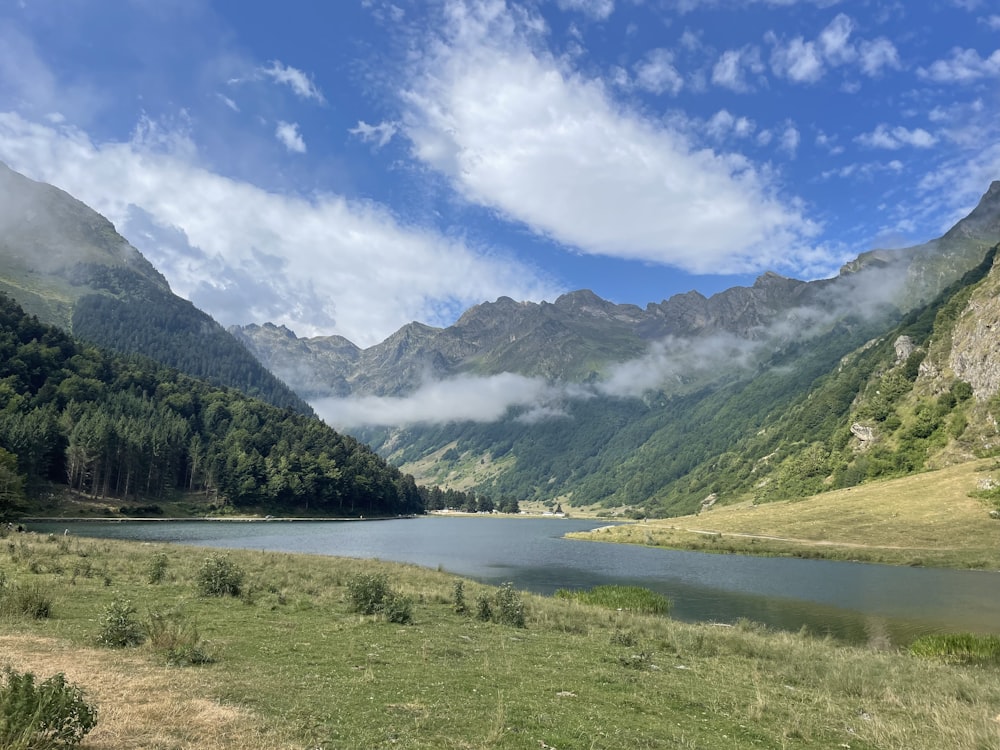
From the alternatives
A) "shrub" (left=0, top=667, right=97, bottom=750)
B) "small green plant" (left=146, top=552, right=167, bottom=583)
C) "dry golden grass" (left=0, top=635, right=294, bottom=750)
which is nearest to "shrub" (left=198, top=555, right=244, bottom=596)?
"small green plant" (left=146, top=552, right=167, bottom=583)

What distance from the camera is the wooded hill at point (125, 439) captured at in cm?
12825

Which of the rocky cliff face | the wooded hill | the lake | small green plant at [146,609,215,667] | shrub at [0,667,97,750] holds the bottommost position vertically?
the lake

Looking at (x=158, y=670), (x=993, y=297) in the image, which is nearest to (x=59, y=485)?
(x=158, y=670)

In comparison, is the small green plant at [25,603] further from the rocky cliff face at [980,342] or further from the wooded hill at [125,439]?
the rocky cliff face at [980,342]

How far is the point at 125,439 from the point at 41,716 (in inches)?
6086

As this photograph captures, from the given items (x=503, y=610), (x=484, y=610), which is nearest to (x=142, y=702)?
(x=503, y=610)

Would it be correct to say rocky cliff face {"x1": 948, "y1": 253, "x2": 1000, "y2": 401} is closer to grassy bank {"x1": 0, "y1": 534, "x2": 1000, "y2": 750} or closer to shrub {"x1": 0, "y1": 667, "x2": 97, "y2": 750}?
grassy bank {"x1": 0, "y1": 534, "x2": 1000, "y2": 750}

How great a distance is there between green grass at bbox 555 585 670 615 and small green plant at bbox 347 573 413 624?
60.3ft

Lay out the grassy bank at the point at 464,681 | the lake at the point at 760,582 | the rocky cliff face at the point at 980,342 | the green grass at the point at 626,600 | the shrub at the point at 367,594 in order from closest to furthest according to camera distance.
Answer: the grassy bank at the point at 464,681, the shrub at the point at 367,594, the green grass at the point at 626,600, the lake at the point at 760,582, the rocky cliff face at the point at 980,342

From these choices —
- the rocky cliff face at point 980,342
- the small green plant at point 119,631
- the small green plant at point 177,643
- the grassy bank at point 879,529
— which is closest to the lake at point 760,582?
the grassy bank at point 879,529

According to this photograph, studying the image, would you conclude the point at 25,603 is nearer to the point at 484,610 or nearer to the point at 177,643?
the point at 177,643

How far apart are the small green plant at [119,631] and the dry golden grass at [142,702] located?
3.04ft

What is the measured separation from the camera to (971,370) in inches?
5979

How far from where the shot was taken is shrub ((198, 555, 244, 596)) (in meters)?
29.8
